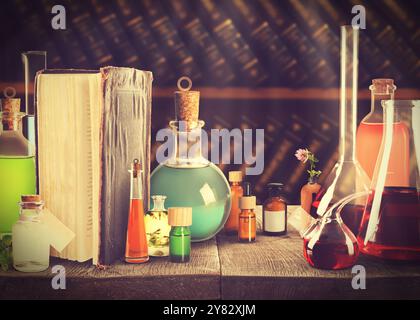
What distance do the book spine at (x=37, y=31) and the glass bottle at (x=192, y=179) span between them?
4.56 ft

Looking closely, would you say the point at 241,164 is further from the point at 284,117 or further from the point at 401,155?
the point at 401,155

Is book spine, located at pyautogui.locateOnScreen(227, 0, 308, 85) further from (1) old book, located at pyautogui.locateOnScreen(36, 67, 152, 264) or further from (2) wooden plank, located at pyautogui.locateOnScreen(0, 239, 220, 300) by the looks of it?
(2) wooden plank, located at pyautogui.locateOnScreen(0, 239, 220, 300)

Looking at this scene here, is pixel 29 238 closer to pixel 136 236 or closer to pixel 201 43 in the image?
pixel 136 236

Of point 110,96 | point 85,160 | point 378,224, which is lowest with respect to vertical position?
point 378,224

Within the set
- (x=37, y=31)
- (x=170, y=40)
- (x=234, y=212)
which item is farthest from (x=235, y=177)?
(x=37, y=31)

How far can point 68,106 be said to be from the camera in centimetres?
91

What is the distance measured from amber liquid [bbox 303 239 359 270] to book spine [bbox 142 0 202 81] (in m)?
1.55

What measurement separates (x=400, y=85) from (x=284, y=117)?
48 centimetres

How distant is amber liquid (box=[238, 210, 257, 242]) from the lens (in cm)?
106

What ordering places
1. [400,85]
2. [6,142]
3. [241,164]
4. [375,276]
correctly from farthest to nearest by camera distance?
[241,164] < [400,85] < [6,142] < [375,276]

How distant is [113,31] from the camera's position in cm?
227

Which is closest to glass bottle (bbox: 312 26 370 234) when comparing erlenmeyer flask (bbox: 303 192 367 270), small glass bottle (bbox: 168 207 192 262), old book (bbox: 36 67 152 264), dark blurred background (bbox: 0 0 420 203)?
erlenmeyer flask (bbox: 303 192 367 270)
